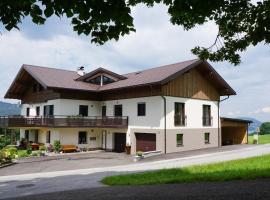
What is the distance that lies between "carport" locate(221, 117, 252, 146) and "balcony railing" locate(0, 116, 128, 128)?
11744 millimetres

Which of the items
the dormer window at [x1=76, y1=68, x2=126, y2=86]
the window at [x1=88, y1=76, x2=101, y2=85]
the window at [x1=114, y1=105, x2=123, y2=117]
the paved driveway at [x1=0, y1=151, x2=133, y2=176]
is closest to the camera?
the paved driveway at [x1=0, y1=151, x2=133, y2=176]

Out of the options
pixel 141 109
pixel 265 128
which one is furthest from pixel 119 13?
pixel 265 128

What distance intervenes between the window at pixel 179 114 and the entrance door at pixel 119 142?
5.93m

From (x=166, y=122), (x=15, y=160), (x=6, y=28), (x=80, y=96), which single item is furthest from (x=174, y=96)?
(x=6, y=28)

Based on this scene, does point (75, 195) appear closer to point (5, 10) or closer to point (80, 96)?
point (5, 10)

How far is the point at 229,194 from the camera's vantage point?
9266mm

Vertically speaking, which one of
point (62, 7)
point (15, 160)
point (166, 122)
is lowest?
point (15, 160)

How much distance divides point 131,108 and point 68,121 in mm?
6280

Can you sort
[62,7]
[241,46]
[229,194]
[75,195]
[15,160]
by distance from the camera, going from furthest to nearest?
[15,160]
[75,195]
[241,46]
[229,194]
[62,7]

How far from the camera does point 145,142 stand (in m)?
31.7

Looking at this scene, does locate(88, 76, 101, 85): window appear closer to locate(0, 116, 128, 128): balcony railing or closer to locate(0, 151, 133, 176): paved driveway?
locate(0, 116, 128, 128): balcony railing

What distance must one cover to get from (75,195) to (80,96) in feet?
82.0

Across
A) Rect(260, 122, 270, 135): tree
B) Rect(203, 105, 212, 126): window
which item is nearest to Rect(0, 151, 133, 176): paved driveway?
Rect(203, 105, 212, 126): window

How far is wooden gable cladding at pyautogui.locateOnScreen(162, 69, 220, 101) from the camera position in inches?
1231
